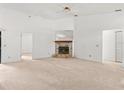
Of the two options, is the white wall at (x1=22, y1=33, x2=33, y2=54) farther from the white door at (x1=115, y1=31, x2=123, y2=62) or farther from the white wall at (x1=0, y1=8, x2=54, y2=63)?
the white door at (x1=115, y1=31, x2=123, y2=62)

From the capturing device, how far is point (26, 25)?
8078 millimetres

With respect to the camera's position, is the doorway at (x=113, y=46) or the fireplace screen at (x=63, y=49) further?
the fireplace screen at (x=63, y=49)

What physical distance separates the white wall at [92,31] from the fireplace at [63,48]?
855mm

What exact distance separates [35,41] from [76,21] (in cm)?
305

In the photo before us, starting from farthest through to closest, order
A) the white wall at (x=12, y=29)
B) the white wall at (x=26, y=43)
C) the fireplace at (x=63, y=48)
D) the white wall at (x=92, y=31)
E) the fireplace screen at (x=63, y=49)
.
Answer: the white wall at (x=26, y=43), the fireplace screen at (x=63, y=49), the fireplace at (x=63, y=48), the white wall at (x=92, y=31), the white wall at (x=12, y=29)

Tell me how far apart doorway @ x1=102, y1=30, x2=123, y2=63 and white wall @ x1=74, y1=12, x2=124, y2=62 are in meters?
0.92

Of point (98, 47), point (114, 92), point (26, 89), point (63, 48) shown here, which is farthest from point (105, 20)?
point (26, 89)

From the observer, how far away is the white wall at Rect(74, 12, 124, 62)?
713cm

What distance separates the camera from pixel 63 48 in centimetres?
984

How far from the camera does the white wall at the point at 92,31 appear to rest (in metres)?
7.13

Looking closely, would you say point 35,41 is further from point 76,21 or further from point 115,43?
point 115,43

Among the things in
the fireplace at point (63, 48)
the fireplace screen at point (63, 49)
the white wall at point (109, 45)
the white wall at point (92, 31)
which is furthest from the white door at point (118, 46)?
the fireplace screen at point (63, 49)

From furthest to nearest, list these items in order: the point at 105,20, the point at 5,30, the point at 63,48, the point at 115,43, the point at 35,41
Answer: the point at 63,48 < the point at 35,41 < the point at 115,43 < the point at 105,20 < the point at 5,30

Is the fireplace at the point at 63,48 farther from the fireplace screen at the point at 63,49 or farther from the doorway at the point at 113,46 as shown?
the doorway at the point at 113,46
